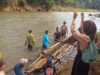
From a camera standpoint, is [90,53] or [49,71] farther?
[49,71]

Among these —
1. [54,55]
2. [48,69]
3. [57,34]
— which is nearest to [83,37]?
[48,69]

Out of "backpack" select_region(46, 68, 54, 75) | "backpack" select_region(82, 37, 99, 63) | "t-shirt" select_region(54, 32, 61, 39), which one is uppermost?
"backpack" select_region(82, 37, 99, 63)

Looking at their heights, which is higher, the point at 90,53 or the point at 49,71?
the point at 90,53

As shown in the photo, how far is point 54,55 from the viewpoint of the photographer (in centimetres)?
784

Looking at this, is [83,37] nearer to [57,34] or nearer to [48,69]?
[48,69]

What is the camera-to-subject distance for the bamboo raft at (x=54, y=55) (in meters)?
6.62

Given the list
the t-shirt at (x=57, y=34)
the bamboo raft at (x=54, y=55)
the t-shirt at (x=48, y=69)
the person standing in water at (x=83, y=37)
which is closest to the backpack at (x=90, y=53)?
the person standing in water at (x=83, y=37)

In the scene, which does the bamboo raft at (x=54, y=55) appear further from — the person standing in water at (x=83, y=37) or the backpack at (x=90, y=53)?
the backpack at (x=90, y=53)

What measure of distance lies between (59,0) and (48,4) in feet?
77.7

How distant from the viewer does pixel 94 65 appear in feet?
16.5

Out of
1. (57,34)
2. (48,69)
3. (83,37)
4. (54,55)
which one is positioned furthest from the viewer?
(57,34)

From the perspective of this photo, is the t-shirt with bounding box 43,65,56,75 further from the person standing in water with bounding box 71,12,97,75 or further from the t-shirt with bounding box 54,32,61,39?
the t-shirt with bounding box 54,32,61,39

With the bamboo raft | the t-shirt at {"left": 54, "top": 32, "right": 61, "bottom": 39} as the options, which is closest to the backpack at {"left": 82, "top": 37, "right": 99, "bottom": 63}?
the bamboo raft

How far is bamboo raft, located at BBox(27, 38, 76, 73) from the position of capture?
6624 millimetres
